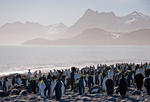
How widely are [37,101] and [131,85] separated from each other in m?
8.31

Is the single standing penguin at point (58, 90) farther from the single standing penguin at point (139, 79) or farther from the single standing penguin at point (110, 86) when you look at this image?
the single standing penguin at point (139, 79)

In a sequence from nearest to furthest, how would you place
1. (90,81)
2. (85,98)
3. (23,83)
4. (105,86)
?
(85,98), (105,86), (90,81), (23,83)

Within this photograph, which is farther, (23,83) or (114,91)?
(23,83)

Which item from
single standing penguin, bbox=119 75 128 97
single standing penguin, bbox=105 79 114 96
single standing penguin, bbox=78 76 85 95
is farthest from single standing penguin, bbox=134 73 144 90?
single standing penguin, bbox=78 76 85 95

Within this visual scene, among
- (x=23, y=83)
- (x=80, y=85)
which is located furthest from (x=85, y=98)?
(x=23, y=83)

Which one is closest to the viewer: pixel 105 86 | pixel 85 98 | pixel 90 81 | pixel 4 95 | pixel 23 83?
pixel 85 98

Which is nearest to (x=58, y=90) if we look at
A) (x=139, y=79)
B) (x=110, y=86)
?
(x=110, y=86)

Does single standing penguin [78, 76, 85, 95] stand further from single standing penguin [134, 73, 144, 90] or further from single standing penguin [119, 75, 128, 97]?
single standing penguin [134, 73, 144, 90]

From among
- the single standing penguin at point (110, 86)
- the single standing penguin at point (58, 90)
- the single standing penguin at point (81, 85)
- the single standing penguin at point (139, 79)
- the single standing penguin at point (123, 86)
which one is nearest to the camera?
the single standing penguin at point (58, 90)

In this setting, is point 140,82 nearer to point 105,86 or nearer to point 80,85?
point 105,86

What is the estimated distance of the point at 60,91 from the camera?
52.1 ft

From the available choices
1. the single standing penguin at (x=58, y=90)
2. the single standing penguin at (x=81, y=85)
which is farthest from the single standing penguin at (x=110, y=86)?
the single standing penguin at (x=58, y=90)

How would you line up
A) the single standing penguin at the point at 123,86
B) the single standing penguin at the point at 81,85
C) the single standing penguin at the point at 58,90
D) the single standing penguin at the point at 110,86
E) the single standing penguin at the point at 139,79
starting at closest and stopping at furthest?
the single standing penguin at the point at 58,90 → the single standing penguin at the point at 123,86 → the single standing penguin at the point at 110,86 → the single standing penguin at the point at 139,79 → the single standing penguin at the point at 81,85

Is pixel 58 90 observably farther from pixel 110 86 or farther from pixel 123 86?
pixel 123 86
